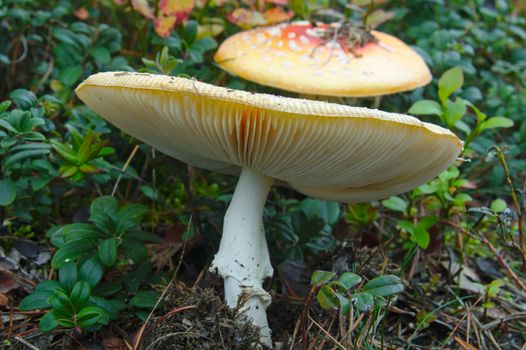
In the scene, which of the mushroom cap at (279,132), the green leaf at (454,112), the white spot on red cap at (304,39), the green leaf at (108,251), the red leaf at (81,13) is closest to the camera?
the mushroom cap at (279,132)

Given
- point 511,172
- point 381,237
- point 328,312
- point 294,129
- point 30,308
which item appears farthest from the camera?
point 511,172

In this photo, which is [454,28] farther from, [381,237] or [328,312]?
[328,312]

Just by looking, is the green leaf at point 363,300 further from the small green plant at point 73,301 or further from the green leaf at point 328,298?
the small green plant at point 73,301

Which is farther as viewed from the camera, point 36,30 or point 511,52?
point 511,52

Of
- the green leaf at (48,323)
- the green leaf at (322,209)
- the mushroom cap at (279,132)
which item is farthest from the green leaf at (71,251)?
the green leaf at (322,209)

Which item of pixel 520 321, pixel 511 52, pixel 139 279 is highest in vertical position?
pixel 511 52

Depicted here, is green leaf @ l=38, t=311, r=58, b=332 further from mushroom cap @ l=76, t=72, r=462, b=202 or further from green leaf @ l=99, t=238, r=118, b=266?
mushroom cap @ l=76, t=72, r=462, b=202

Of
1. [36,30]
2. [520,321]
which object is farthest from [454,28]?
[36,30]

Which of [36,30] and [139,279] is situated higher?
[36,30]

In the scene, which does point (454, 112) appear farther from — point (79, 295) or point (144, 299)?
point (79, 295)
